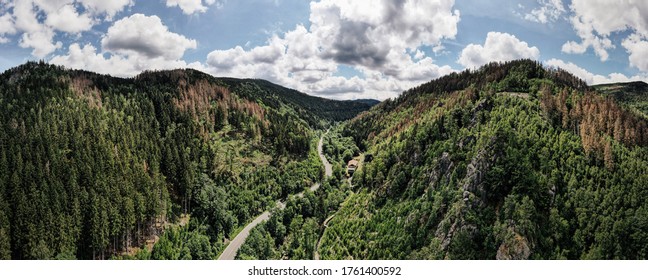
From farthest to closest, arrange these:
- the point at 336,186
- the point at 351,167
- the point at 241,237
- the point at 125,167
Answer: the point at 351,167
the point at 336,186
the point at 241,237
the point at 125,167

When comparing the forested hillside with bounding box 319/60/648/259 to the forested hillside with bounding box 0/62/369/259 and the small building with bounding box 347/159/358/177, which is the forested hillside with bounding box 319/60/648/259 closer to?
the forested hillside with bounding box 0/62/369/259

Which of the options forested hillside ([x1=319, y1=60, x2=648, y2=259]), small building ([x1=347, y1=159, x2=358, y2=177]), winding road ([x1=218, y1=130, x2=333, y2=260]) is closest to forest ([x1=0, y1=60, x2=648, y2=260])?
forested hillside ([x1=319, y1=60, x2=648, y2=259])

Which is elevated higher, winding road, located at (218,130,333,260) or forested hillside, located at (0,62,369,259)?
forested hillside, located at (0,62,369,259)

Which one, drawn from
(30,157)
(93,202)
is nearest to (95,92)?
(30,157)

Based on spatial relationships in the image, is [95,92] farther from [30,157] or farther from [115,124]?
[30,157]

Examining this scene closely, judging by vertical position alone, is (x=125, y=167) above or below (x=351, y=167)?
above

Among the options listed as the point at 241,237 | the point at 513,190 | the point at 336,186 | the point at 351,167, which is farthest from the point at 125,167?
the point at 351,167

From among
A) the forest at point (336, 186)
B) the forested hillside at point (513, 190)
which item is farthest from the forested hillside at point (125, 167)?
the forested hillside at point (513, 190)

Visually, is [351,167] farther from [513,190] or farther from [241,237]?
[513,190]
